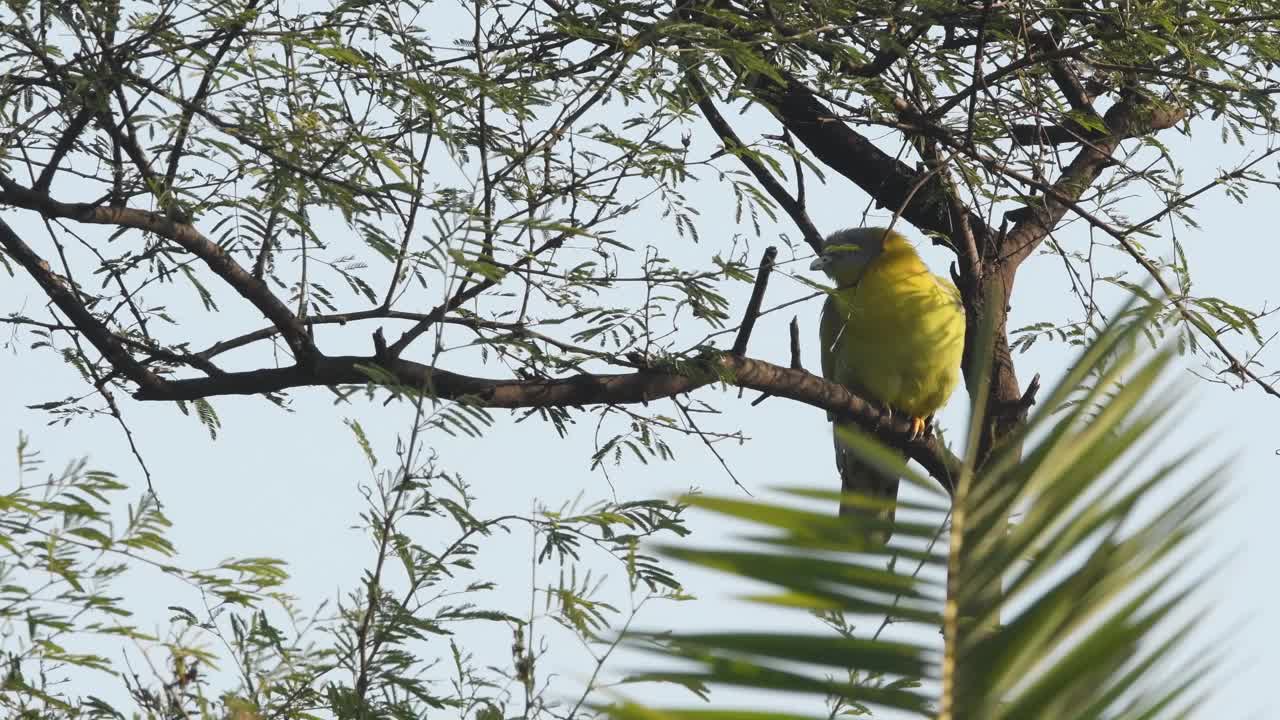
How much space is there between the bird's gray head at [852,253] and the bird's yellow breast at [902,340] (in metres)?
0.07

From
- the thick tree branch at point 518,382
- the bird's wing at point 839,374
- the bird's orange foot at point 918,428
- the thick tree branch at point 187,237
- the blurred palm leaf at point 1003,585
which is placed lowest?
the blurred palm leaf at point 1003,585

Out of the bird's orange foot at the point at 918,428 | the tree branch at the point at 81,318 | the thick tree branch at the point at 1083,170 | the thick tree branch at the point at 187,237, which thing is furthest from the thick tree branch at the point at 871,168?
the tree branch at the point at 81,318

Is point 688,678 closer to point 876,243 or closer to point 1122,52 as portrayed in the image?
point 1122,52

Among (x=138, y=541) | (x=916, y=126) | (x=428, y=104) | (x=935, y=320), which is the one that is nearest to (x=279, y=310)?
(x=428, y=104)

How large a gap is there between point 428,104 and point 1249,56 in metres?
2.79

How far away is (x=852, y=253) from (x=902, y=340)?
58 cm

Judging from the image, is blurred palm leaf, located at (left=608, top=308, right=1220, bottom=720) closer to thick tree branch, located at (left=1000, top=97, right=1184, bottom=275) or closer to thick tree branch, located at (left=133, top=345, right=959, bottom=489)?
thick tree branch, located at (left=133, top=345, right=959, bottom=489)

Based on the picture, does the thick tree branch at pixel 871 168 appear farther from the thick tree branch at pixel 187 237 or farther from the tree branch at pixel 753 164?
the thick tree branch at pixel 187 237

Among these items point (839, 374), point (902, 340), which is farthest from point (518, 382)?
point (839, 374)

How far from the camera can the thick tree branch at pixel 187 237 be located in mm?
3309

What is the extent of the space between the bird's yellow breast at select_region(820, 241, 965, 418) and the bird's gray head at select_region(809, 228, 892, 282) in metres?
0.07

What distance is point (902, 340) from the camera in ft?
18.4

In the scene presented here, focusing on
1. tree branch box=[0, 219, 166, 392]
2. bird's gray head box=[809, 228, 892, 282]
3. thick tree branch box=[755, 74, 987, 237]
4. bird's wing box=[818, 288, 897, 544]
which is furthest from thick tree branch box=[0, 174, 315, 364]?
bird's gray head box=[809, 228, 892, 282]

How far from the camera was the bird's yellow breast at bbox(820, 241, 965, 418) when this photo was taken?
562 centimetres
